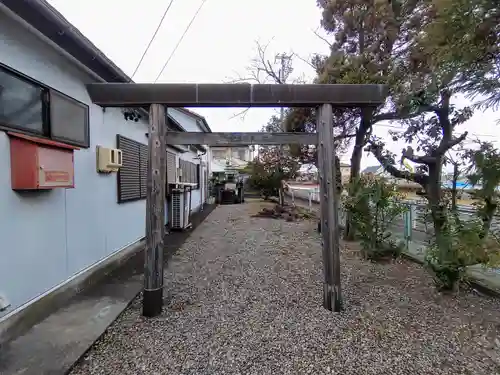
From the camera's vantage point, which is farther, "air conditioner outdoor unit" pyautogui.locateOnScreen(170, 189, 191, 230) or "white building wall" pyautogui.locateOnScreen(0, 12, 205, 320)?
"air conditioner outdoor unit" pyautogui.locateOnScreen(170, 189, 191, 230)

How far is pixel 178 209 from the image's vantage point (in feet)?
28.4

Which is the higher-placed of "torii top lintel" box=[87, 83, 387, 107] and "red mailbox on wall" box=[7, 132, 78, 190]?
"torii top lintel" box=[87, 83, 387, 107]

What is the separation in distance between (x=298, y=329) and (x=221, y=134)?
2.15 meters

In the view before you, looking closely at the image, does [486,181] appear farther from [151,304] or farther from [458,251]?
[151,304]

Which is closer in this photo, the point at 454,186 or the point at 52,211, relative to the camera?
the point at 52,211

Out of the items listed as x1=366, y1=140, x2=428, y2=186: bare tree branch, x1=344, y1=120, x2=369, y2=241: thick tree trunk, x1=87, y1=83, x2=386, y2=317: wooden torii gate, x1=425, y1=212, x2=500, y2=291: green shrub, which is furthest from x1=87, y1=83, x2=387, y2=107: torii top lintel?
x1=344, y1=120, x2=369, y2=241: thick tree trunk

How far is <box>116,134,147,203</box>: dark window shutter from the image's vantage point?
550cm

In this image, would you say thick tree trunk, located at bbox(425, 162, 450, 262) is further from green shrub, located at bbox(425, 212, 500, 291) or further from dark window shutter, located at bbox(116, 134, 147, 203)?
dark window shutter, located at bbox(116, 134, 147, 203)

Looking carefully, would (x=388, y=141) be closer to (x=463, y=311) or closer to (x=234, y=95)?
(x=463, y=311)

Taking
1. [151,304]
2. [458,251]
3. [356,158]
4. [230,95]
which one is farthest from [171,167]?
[458,251]

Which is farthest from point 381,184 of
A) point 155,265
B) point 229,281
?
point 155,265

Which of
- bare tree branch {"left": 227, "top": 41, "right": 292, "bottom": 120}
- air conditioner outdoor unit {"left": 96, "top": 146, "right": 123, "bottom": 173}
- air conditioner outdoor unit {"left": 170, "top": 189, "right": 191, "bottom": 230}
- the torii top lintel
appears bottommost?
air conditioner outdoor unit {"left": 170, "top": 189, "right": 191, "bottom": 230}

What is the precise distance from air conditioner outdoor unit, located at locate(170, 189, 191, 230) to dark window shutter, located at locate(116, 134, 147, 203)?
173 cm

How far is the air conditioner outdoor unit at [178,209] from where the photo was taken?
8520mm
